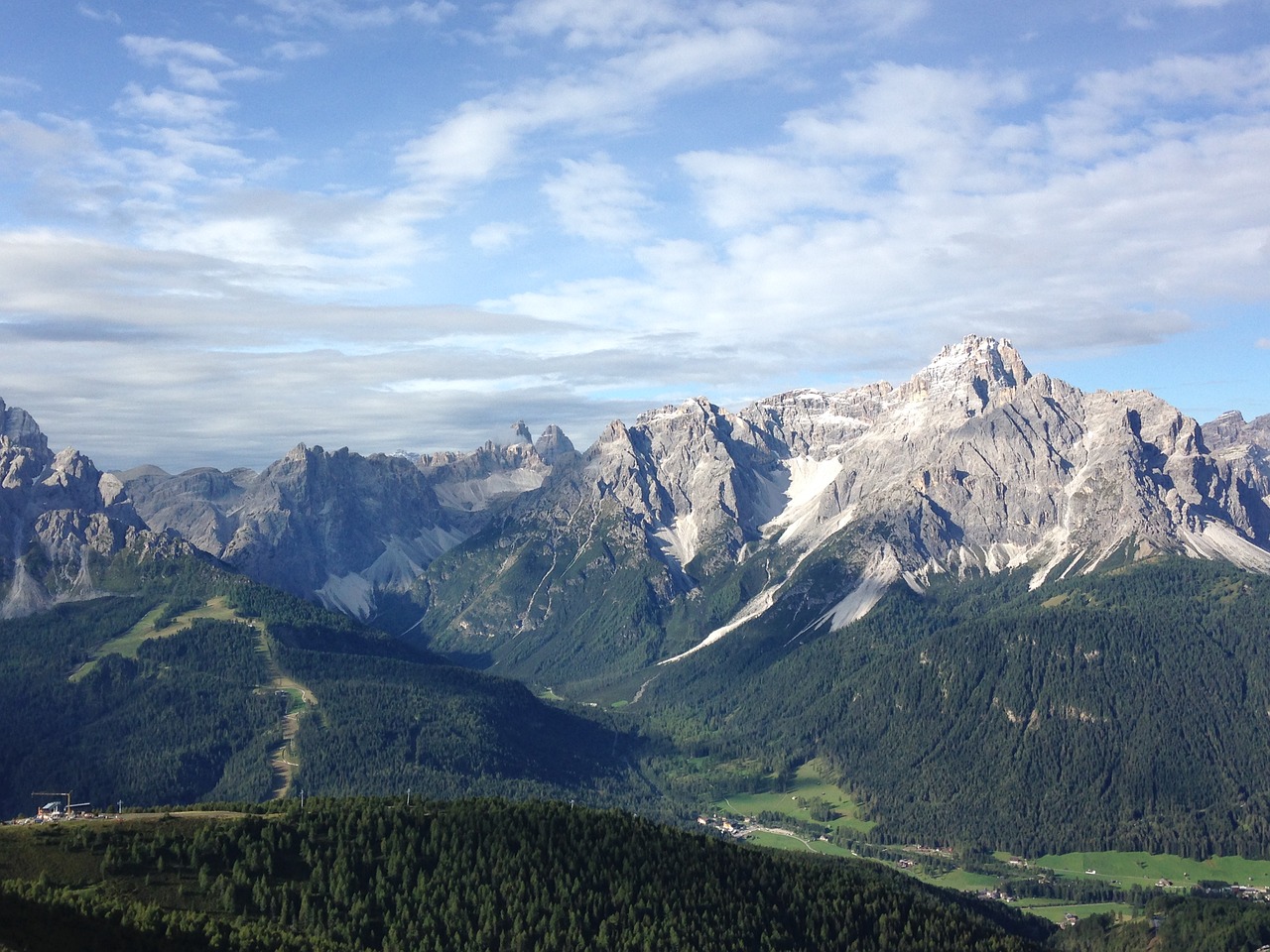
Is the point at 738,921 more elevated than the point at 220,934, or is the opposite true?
the point at 220,934

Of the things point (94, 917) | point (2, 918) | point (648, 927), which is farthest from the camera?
point (648, 927)

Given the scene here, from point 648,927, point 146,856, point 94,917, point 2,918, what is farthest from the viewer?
point 648,927

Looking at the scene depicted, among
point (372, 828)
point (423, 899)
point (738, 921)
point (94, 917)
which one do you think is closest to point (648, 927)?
point (738, 921)

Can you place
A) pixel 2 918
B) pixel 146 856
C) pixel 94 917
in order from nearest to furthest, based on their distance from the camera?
pixel 2 918
pixel 94 917
pixel 146 856

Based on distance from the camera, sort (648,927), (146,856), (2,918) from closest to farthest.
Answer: (2,918), (146,856), (648,927)

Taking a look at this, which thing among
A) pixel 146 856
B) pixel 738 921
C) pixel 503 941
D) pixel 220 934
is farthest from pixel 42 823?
pixel 738 921

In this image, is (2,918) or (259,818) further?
(259,818)

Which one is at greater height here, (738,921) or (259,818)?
(259,818)

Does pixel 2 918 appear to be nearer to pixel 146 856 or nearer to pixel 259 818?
pixel 146 856

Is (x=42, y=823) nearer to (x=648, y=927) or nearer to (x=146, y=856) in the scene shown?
(x=146, y=856)
